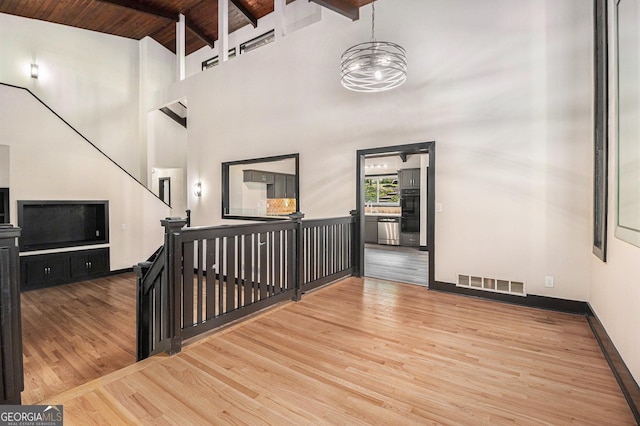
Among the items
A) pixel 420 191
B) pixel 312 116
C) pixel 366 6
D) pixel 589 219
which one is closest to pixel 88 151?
pixel 312 116

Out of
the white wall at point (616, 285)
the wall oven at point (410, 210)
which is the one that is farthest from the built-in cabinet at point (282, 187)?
the white wall at point (616, 285)

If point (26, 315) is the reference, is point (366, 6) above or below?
above

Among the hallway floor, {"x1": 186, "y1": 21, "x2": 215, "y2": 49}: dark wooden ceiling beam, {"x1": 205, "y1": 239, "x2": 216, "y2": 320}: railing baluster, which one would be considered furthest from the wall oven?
{"x1": 186, "y1": 21, "x2": 215, "y2": 49}: dark wooden ceiling beam

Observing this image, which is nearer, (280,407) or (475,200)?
(280,407)

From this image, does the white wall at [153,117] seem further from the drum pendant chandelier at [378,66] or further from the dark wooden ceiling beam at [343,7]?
the drum pendant chandelier at [378,66]

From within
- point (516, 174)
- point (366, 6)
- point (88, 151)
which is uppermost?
point (366, 6)

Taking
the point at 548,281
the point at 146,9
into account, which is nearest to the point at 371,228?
the point at 548,281

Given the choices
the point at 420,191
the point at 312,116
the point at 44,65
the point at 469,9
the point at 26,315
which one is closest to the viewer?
the point at 469,9

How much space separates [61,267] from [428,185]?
6.96 meters

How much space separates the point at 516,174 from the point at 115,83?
372 inches

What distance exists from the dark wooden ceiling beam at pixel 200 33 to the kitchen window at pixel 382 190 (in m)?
5.69

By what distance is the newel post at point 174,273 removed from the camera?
2.54 metres

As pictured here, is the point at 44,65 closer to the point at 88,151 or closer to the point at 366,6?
the point at 88,151

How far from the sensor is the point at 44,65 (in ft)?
23.9
